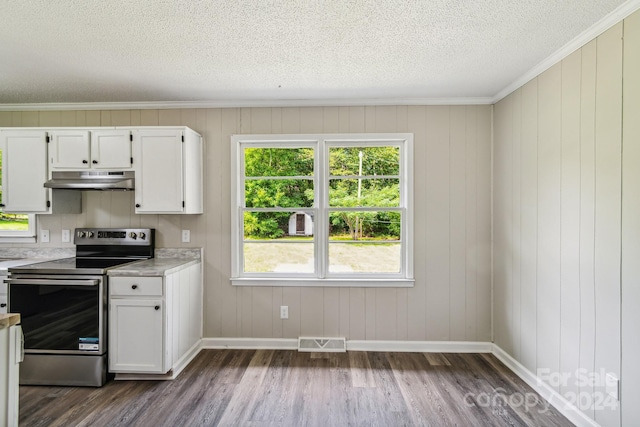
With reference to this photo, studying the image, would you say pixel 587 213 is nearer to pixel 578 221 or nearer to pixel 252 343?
pixel 578 221

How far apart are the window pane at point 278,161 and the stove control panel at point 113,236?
45.7 inches

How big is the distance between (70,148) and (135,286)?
4.74 feet

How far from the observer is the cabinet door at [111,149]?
8.95 ft

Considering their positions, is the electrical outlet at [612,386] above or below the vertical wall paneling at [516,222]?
below

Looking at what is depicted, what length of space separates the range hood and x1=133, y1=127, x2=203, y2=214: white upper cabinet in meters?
0.10

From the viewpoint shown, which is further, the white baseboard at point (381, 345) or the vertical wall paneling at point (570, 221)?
the white baseboard at point (381, 345)

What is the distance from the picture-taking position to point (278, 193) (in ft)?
10.2

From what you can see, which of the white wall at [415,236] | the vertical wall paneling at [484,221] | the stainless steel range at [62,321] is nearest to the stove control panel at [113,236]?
the white wall at [415,236]

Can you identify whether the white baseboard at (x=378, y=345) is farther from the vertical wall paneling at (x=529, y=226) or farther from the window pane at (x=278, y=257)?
the window pane at (x=278, y=257)

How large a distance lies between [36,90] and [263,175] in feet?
6.99

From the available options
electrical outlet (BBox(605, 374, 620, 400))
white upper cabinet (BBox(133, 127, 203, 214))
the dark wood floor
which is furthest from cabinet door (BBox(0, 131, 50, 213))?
electrical outlet (BBox(605, 374, 620, 400))

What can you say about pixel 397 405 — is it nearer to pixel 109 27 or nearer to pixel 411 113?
pixel 411 113

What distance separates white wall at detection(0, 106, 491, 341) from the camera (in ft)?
9.78

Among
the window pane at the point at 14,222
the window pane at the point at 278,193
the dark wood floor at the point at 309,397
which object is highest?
the window pane at the point at 278,193
